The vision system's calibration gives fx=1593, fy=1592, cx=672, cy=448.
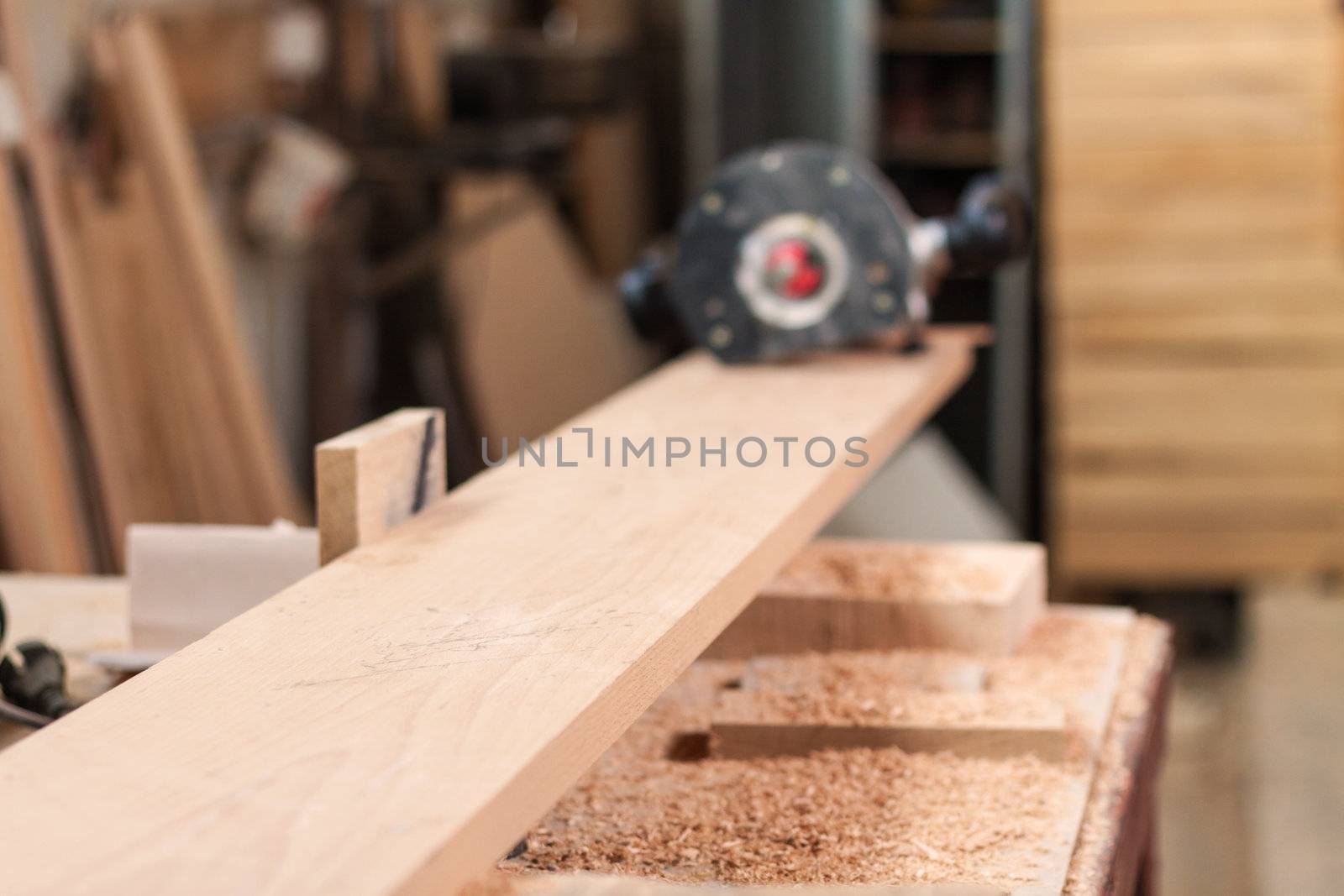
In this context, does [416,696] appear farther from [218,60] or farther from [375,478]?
[218,60]

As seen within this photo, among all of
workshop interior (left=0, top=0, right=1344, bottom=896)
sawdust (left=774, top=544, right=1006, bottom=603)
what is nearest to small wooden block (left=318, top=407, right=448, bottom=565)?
workshop interior (left=0, top=0, right=1344, bottom=896)

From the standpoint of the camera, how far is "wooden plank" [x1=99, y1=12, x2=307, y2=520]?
3.06 meters

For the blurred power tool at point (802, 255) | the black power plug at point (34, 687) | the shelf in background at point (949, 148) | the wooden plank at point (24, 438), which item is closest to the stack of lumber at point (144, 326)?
the wooden plank at point (24, 438)

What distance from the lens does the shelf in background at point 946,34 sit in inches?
170

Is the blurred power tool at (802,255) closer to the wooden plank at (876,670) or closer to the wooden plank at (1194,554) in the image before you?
the wooden plank at (876,670)

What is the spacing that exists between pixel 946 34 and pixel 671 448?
10.2ft

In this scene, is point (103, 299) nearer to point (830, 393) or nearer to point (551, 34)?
point (830, 393)

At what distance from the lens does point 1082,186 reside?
3.96m

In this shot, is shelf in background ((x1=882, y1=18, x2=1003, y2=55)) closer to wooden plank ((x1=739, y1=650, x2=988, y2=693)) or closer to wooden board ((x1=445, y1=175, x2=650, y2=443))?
wooden board ((x1=445, y1=175, x2=650, y2=443))

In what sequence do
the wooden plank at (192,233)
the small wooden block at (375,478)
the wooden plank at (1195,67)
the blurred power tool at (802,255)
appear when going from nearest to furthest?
the small wooden block at (375,478)
the blurred power tool at (802,255)
the wooden plank at (192,233)
the wooden plank at (1195,67)

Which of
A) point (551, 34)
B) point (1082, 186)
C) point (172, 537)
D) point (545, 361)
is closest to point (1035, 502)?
point (1082, 186)

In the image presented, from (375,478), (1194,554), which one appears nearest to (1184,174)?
(1194,554)

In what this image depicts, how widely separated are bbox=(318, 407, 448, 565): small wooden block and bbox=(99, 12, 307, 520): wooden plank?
1926 millimetres

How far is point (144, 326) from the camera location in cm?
330
